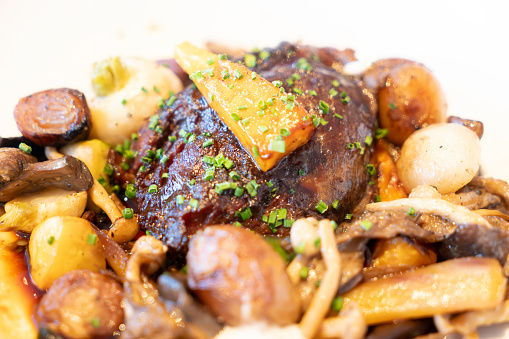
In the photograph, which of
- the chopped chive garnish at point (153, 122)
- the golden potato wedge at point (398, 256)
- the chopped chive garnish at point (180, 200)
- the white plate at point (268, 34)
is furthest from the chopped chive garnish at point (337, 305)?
the white plate at point (268, 34)

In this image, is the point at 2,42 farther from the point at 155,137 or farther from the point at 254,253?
the point at 254,253

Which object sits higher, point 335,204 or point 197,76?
point 197,76

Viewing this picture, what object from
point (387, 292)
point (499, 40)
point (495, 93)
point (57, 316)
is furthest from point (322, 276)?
point (499, 40)

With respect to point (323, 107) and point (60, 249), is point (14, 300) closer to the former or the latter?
point (60, 249)

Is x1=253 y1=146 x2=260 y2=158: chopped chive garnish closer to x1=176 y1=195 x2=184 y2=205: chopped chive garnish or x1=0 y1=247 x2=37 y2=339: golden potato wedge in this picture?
x1=176 y1=195 x2=184 y2=205: chopped chive garnish

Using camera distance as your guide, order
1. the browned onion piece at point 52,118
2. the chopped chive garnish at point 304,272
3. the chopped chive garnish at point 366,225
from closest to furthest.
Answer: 1. the chopped chive garnish at point 304,272
2. the chopped chive garnish at point 366,225
3. the browned onion piece at point 52,118

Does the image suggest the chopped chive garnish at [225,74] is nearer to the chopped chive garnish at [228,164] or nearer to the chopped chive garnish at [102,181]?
the chopped chive garnish at [228,164]

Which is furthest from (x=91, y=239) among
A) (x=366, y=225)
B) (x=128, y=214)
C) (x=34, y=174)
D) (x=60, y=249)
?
(x=366, y=225)
